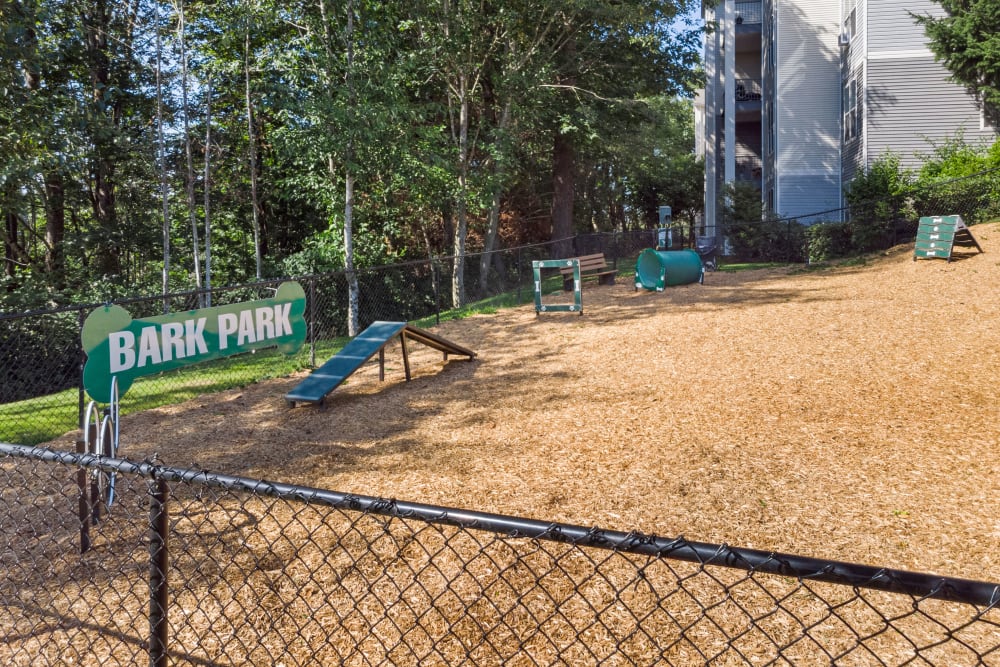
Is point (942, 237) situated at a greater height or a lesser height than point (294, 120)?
lesser

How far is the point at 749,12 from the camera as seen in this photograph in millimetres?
31719

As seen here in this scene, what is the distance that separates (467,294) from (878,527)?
16504 millimetres

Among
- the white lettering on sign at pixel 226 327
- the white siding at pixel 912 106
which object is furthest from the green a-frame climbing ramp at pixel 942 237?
the white lettering on sign at pixel 226 327

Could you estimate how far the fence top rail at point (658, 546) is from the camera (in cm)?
142

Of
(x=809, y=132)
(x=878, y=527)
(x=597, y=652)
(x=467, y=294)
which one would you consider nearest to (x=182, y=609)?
(x=597, y=652)

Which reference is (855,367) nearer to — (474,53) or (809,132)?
(474,53)

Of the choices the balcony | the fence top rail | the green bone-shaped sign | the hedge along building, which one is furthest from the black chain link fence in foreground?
the balcony

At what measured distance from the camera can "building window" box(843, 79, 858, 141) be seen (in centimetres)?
2416

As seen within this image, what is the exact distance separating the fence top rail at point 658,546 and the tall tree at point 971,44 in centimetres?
2305

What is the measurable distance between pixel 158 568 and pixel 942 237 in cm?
1773

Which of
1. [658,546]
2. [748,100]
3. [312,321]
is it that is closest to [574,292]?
[312,321]

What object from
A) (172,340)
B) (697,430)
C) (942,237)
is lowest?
(697,430)

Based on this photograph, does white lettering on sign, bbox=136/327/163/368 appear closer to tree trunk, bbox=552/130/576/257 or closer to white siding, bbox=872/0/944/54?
tree trunk, bbox=552/130/576/257

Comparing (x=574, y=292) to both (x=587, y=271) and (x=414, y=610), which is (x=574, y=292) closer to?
(x=587, y=271)
